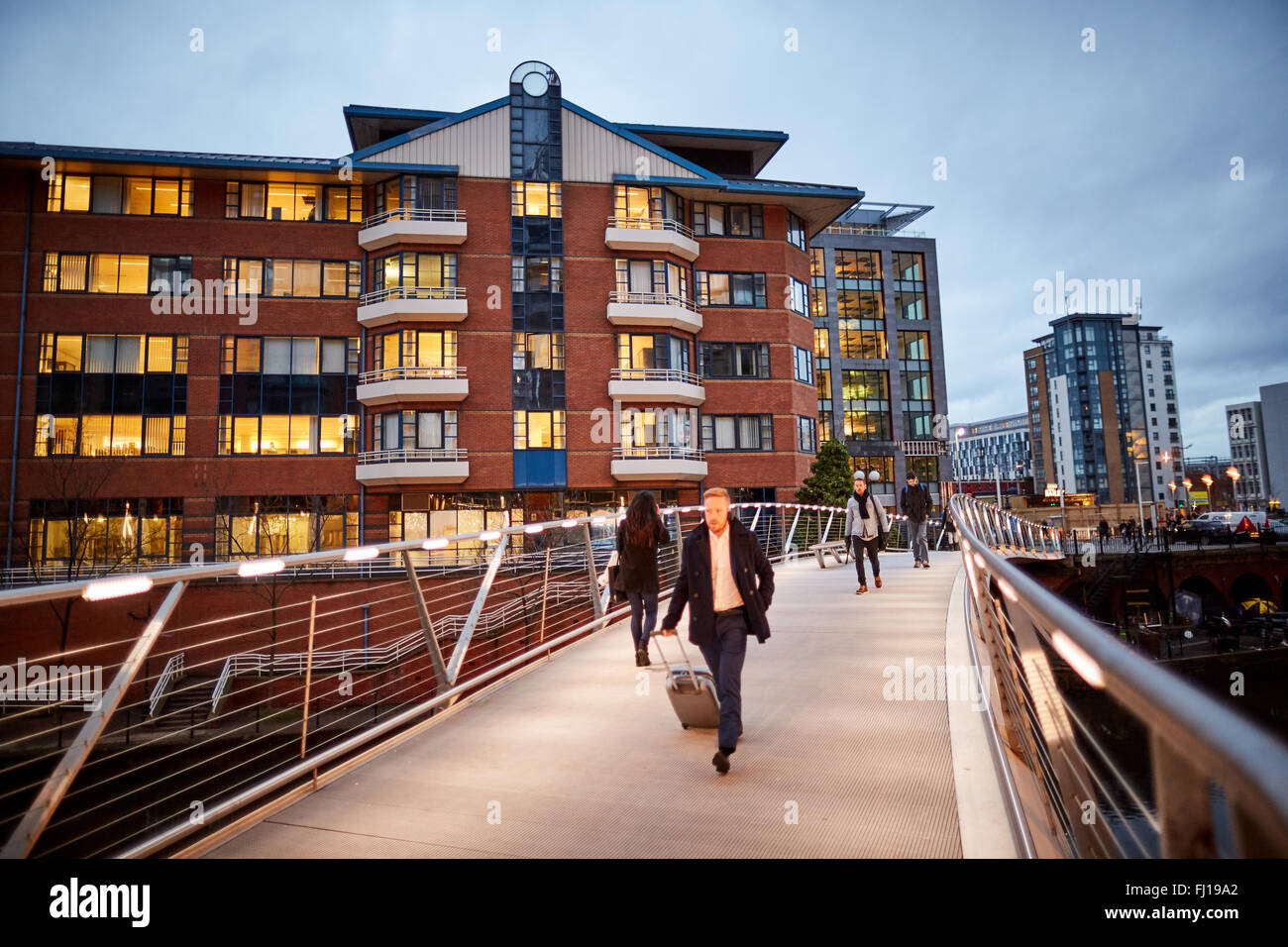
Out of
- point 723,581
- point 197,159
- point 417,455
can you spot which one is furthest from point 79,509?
point 723,581

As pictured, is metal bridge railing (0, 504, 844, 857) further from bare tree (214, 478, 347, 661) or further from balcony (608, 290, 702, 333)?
balcony (608, 290, 702, 333)

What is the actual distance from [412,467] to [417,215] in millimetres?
10833

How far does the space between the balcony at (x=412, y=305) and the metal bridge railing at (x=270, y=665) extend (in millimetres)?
9841

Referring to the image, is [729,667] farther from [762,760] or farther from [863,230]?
[863,230]

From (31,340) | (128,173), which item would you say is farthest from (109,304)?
(128,173)

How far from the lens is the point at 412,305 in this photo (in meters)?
30.9

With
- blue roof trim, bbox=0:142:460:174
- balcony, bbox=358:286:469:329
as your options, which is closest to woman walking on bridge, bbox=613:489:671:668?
balcony, bbox=358:286:469:329

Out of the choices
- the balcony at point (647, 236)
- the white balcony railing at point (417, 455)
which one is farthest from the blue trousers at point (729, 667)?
the balcony at point (647, 236)

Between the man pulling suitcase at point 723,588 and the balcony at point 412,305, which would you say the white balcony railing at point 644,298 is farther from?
the man pulling suitcase at point 723,588

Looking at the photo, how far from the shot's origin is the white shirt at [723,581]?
5.27 meters

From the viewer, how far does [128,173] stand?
3164 cm

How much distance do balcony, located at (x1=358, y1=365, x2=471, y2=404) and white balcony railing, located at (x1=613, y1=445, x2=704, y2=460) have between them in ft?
23.0
